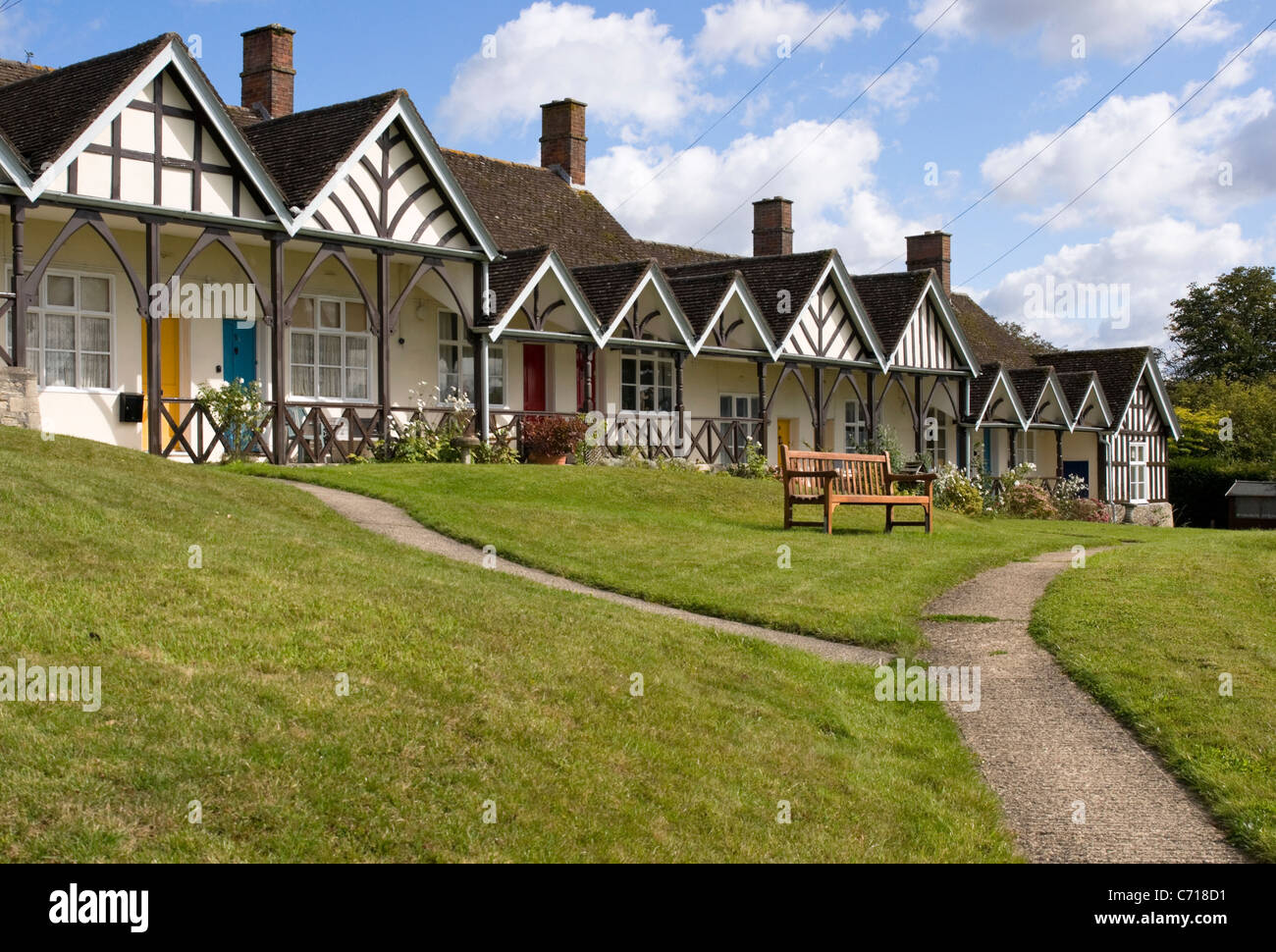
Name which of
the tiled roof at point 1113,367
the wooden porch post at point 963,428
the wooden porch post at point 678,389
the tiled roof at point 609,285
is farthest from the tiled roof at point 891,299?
the tiled roof at point 1113,367

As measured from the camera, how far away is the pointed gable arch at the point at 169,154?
19.1 m

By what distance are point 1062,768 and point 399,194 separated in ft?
60.3

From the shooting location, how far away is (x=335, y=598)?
Answer: 866 centimetres

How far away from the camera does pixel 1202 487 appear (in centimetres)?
4934

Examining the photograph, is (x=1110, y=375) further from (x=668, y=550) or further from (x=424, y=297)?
(x=668, y=550)

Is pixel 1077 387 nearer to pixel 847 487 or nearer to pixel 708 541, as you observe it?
pixel 847 487

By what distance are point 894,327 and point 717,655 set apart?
88.5 ft

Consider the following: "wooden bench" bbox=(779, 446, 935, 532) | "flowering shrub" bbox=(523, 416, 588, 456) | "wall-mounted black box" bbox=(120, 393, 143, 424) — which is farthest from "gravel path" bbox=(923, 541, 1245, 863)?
"flowering shrub" bbox=(523, 416, 588, 456)

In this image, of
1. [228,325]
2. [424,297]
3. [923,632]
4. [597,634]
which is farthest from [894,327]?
[597,634]

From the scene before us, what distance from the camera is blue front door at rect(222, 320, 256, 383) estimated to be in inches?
896

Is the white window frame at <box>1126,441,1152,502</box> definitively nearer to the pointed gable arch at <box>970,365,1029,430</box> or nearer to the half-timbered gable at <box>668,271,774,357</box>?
the pointed gable arch at <box>970,365,1029,430</box>

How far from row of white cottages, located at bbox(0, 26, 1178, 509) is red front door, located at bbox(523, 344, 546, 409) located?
0.17 ft

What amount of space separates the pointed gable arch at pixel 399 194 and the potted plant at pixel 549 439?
322 centimetres

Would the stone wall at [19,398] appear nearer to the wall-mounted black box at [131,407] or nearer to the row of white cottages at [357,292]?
the row of white cottages at [357,292]
